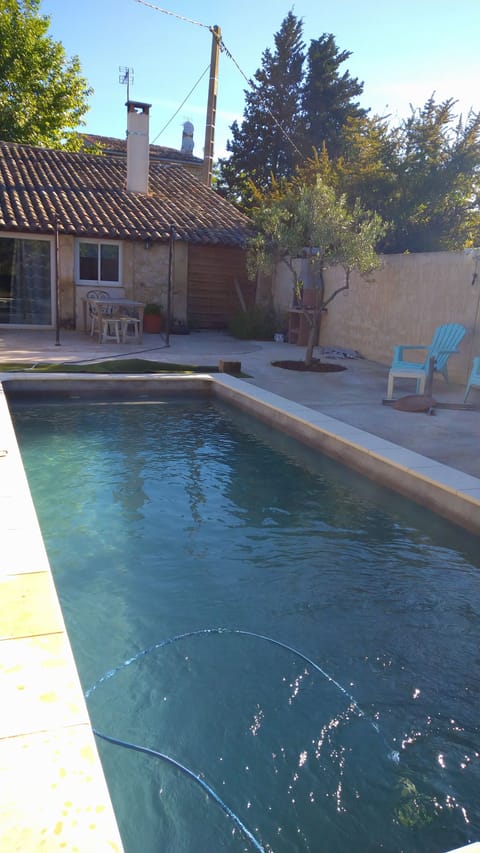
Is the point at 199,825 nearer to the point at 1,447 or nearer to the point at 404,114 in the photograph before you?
the point at 1,447

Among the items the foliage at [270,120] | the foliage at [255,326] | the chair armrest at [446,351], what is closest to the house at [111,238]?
the foliage at [255,326]

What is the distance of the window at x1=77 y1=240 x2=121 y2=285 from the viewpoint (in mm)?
15188

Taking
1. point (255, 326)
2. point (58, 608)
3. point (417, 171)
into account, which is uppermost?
point (417, 171)

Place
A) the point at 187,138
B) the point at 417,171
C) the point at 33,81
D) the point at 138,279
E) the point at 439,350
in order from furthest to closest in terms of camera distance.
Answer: the point at 187,138 → the point at 33,81 → the point at 138,279 → the point at 417,171 → the point at 439,350

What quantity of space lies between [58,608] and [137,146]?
15681 mm

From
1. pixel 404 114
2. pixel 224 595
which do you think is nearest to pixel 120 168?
pixel 404 114

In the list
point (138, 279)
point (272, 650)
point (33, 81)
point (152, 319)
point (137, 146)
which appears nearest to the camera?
point (272, 650)

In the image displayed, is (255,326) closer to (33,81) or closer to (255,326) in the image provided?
(255,326)

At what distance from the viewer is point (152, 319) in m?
15.5

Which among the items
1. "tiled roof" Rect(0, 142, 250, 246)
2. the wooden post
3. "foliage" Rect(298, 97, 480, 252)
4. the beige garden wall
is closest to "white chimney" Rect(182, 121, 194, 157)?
"tiled roof" Rect(0, 142, 250, 246)

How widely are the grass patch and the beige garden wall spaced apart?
11.8ft

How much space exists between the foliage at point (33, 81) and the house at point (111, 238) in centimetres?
458

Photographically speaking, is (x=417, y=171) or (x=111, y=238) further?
(x=111, y=238)

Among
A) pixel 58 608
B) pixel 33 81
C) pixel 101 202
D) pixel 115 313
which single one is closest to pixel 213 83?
pixel 101 202
